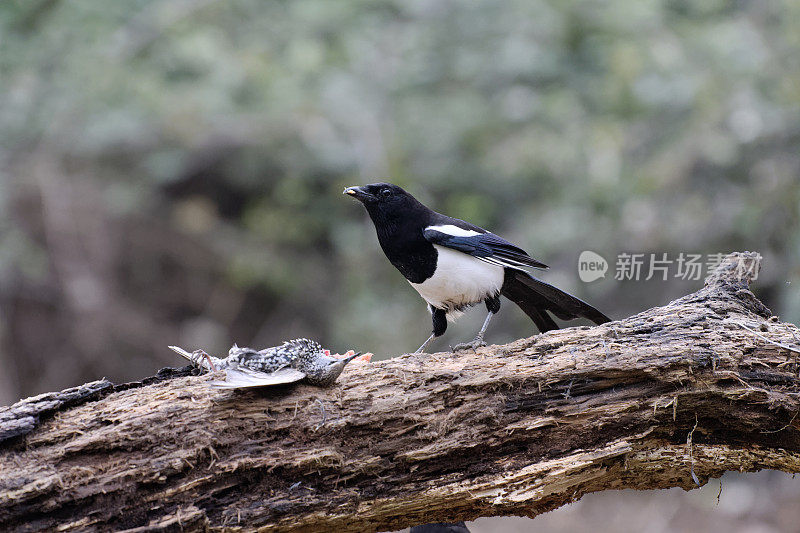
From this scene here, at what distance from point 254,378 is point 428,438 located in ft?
2.06

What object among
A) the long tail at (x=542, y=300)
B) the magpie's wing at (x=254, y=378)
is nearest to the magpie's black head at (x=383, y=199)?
the long tail at (x=542, y=300)

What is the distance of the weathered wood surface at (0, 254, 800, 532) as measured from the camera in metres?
2.41

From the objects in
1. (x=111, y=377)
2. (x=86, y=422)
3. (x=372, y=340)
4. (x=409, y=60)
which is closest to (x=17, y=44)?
(x=111, y=377)

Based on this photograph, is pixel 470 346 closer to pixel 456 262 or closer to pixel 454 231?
pixel 456 262

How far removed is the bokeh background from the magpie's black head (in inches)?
110

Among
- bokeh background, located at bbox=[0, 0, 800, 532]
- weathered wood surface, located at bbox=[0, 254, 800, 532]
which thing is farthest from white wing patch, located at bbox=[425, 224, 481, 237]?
bokeh background, located at bbox=[0, 0, 800, 532]

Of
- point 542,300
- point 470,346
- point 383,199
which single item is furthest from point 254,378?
point 542,300

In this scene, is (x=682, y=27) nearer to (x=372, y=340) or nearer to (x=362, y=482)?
(x=372, y=340)

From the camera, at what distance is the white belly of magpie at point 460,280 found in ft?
12.2

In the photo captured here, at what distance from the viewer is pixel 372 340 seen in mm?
7086

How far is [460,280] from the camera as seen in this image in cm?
371

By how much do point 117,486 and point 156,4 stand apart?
21.2 feet

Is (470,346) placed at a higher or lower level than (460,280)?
lower

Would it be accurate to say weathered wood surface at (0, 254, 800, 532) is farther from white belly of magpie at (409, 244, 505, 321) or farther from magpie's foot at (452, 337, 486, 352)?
white belly of magpie at (409, 244, 505, 321)
